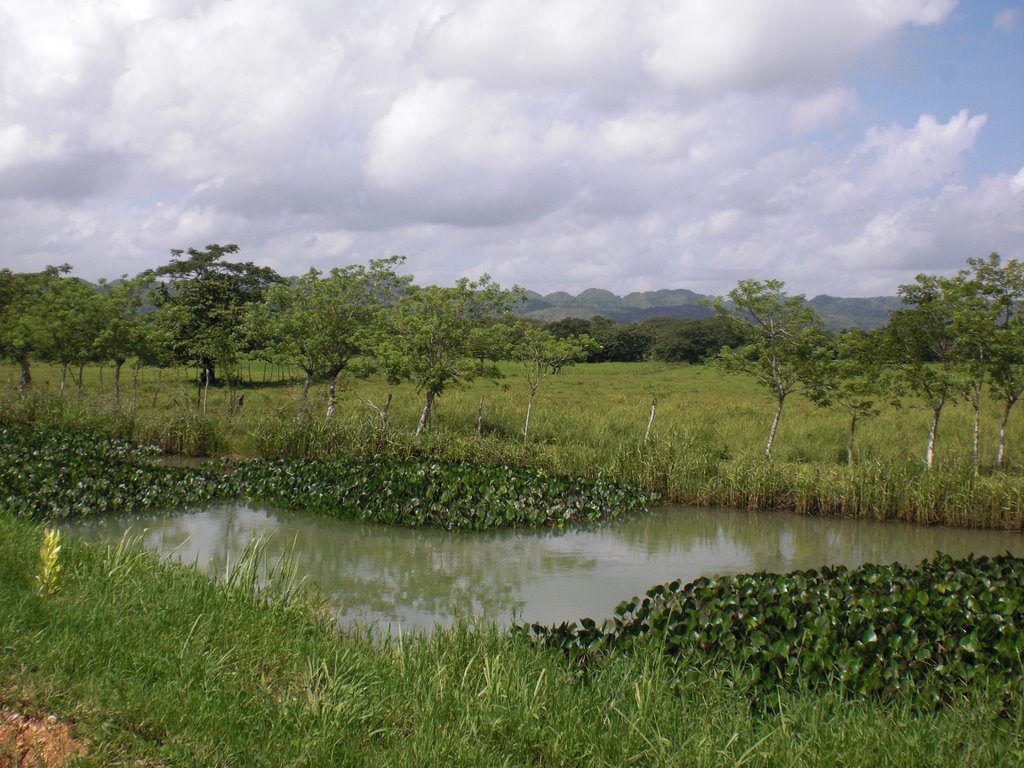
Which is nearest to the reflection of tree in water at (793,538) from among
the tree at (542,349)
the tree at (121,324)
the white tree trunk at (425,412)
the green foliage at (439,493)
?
the green foliage at (439,493)

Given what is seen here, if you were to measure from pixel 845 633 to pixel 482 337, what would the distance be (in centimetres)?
1420

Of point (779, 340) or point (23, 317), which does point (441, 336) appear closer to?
point (779, 340)

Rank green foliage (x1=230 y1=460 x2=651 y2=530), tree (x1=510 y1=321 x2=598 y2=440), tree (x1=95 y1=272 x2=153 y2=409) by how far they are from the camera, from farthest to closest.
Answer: tree (x1=95 y1=272 x2=153 y2=409)
tree (x1=510 y1=321 x2=598 y2=440)
green foliage (x1=230 y1=460 x2=651 y2=530)

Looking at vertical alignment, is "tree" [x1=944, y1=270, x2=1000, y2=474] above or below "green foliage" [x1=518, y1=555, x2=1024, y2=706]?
above

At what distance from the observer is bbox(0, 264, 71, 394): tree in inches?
957

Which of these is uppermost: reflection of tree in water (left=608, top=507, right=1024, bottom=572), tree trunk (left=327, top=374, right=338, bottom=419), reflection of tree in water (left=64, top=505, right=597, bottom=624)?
tree trunk (left=327, top=374, right=338, bottom=419)

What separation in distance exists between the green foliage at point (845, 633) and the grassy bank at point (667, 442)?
20.3 ft

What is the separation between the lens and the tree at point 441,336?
19891 millimetres

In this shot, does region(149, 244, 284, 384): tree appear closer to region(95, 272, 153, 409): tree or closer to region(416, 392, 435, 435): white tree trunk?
Result: region(95, 272, 153, 409): tree

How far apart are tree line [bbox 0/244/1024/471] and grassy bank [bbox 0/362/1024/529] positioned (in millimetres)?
912

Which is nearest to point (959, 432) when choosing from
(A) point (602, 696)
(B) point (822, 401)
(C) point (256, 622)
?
(B) point (822, 401)

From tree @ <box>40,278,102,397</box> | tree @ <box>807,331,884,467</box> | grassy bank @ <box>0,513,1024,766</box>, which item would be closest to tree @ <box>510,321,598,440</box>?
tree @ <box>807,331,884,467</box>

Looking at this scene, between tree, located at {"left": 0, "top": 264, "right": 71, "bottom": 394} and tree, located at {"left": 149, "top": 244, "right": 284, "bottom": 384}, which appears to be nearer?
tree, located at {"left": 0, "top": 264, "right": 71, "bottom": 394}

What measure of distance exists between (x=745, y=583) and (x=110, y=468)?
1179cm
